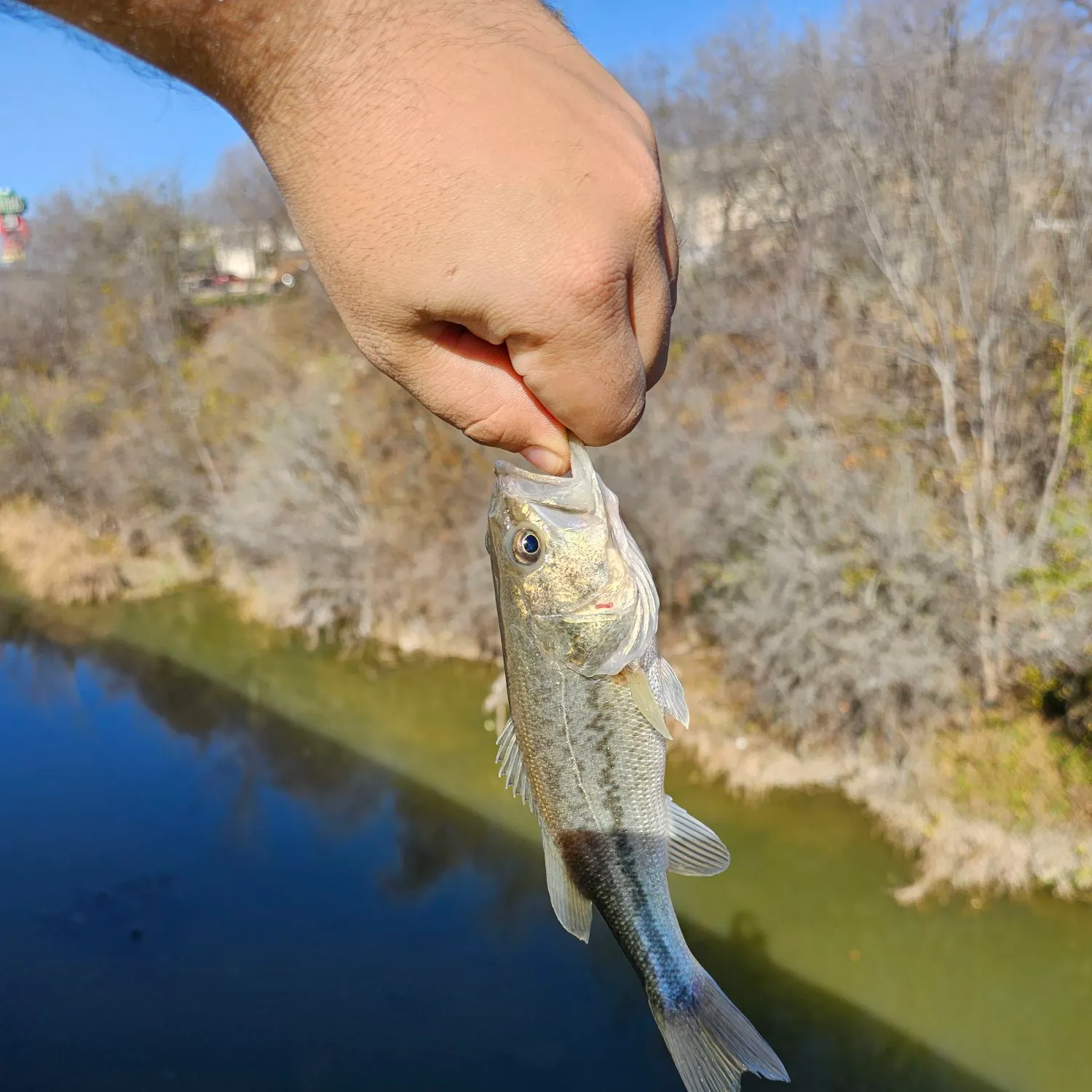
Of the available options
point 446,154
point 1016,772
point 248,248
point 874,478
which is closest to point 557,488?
point 446,154

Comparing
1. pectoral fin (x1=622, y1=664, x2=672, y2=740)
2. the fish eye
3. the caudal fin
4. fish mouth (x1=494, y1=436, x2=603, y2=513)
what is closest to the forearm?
fish mouth (x1=494, y1=436, x2=603, y2=513)

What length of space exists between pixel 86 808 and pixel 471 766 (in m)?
4.59

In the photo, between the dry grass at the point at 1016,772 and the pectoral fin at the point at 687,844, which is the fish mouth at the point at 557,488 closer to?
the pectoral fin at the point at 687,844

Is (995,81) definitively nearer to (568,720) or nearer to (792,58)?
(792,58)

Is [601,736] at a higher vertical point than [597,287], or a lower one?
lower

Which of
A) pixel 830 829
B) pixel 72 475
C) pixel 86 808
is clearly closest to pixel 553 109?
pixel 830 829

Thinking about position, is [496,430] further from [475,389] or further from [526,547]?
[526,547]

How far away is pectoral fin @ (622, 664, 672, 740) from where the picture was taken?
176 centimetres

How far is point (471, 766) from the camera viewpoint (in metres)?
10.5

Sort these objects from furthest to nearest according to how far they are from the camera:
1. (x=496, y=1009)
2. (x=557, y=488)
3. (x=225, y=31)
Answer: (x=496, y=1009) → (x=557, y=488) → (x=225, y=31)

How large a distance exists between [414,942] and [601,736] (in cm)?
732

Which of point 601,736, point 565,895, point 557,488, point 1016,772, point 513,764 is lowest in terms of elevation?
point 1016,772

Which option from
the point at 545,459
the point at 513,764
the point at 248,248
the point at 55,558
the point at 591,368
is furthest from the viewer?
the point at 248,248

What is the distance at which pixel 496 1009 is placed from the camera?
24.1 feet
